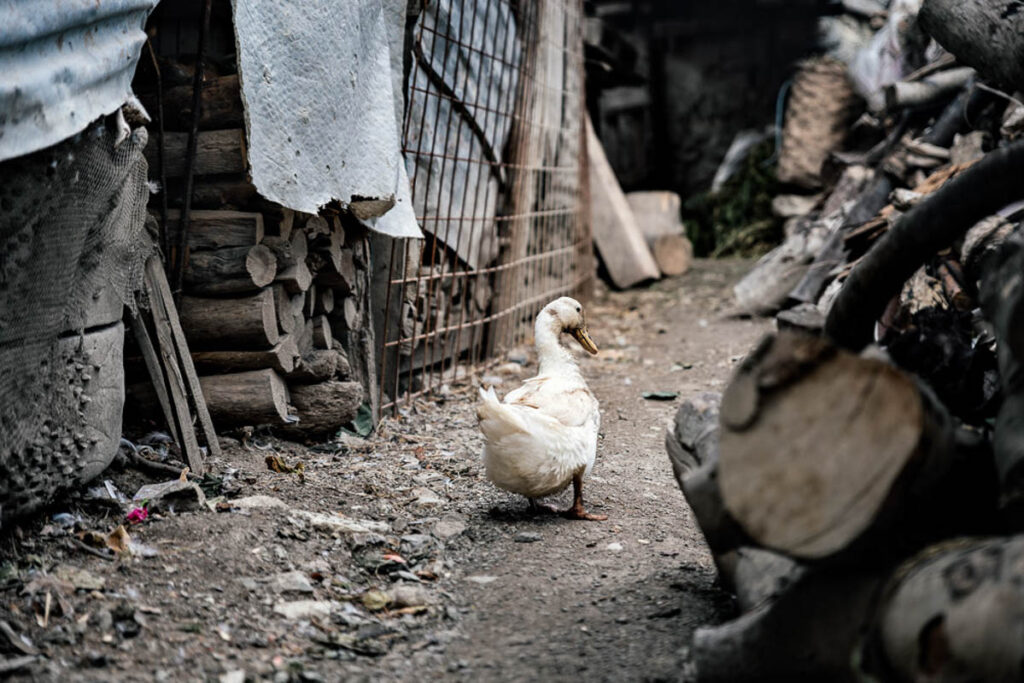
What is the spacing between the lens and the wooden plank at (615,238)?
9062mm

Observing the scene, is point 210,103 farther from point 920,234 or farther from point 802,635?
point 802,635

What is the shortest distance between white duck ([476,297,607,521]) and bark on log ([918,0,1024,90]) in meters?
1.76

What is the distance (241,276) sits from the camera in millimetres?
3590

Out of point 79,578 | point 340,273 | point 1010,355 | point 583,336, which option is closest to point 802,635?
point 1010,355

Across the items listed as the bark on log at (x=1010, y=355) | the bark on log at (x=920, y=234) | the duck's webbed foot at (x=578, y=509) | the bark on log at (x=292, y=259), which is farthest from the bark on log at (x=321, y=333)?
the bark on log at (x=1010, y=355)

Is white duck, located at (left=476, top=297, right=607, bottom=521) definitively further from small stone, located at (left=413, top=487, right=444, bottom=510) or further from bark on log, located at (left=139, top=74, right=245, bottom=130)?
bark on log, located at (left=139, top=74, right=245, bottom=130)

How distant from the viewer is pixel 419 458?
13.2 ft

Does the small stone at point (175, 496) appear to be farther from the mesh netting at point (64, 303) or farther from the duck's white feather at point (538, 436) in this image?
the duck's white feather at point (538, 436)

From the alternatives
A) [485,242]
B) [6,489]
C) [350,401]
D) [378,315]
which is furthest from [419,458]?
[485,242]

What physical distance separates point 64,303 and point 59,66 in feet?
2.38

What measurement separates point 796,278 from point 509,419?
16.0ft

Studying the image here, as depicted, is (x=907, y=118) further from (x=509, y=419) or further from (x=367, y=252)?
(x=509, y=419)

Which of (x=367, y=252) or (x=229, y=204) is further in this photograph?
(x=367, y=252)

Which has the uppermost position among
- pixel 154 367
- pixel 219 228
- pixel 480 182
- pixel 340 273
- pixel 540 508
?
pixel 480 182
